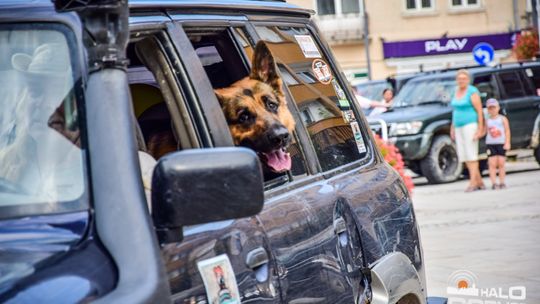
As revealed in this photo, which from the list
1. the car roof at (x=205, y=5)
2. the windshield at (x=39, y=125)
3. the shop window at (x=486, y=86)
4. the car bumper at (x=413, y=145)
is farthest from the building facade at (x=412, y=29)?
the windshield at (x=39, y=125)

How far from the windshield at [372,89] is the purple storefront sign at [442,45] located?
68.6 ft

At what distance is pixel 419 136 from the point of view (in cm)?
2028

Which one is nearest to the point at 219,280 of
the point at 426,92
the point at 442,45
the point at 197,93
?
the point at 197,93

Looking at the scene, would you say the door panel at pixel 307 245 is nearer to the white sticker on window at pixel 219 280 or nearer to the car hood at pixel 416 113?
the white sticker on window at pixel 219 280

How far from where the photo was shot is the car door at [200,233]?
271cm

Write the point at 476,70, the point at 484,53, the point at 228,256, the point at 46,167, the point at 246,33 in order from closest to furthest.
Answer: the point at 46,167 < the point at 228,256 < the point at 246,33 < the point at 476,70 < the point at 484,53

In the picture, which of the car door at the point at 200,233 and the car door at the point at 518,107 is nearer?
the car door at the point at 200,233

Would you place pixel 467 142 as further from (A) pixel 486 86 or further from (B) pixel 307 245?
(B) pixel 307 245

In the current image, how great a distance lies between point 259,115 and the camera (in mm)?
3840

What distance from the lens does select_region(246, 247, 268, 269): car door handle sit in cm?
303

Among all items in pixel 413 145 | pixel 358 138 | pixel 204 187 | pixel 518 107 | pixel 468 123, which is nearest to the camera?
pixel 204 187

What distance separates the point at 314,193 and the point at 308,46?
888 millimetres

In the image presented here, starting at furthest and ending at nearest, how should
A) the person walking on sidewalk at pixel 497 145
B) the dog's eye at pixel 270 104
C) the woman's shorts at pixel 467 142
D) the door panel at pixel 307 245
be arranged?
the woman's shorts at pixel 467 142 < the person walking on sidewalk at pixel 497 145 < the dog's eye at pixel 270 104 < the door panel at pixel 307 245

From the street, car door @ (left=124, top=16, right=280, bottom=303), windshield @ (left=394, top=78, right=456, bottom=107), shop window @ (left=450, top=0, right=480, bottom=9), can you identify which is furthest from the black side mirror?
shop window @ (left=450, top=0, right=480, bottom=9)
